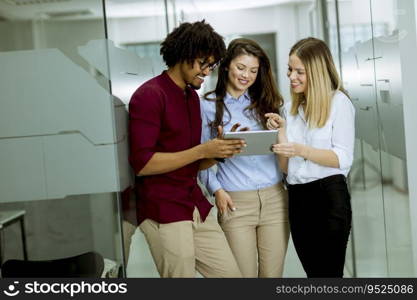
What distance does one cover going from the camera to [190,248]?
201cm

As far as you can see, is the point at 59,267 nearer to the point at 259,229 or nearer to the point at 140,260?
the point at 140,260

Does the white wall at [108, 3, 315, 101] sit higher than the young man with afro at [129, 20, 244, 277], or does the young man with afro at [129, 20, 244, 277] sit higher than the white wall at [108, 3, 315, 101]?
the white wall at [108, 3, 315, 101]

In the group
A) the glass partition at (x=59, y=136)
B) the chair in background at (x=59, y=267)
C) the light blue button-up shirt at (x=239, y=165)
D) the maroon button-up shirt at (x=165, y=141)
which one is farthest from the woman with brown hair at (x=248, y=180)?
the chair in background at (x=59, y=267)

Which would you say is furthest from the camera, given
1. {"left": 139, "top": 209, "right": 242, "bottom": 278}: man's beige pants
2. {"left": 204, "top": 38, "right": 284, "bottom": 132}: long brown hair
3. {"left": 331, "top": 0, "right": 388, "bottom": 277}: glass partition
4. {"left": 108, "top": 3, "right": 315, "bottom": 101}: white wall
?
{"left": 108, "top": 3, "right": 315, "bottom": 101}: white wall

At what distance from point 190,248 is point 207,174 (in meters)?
0.31

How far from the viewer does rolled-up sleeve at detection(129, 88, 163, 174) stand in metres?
1.88

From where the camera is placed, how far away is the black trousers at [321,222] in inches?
80.2

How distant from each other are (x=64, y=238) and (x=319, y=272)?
0.89 meters

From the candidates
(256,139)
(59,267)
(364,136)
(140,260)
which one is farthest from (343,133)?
(59,267)

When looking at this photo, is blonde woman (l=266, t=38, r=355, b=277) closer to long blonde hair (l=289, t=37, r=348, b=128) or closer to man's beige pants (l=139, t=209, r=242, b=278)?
long blonde hair (l=289, t=37, r=348, b=128)

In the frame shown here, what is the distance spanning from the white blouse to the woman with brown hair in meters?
0.13

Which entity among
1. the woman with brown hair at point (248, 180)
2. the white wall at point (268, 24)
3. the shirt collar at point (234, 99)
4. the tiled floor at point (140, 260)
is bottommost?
the tiled floor at point (140, 260)

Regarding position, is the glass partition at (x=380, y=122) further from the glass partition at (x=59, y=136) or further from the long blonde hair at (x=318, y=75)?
→ the glass partition at (x=59, y=136)

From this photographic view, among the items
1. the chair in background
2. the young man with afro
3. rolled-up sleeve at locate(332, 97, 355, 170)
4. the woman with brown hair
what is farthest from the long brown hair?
the chair in background
